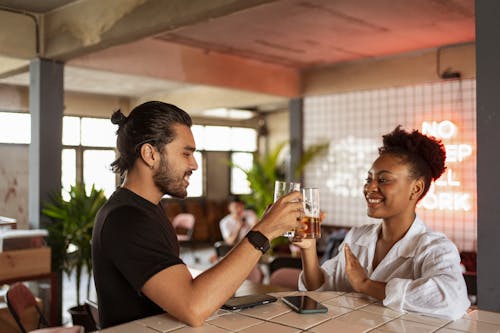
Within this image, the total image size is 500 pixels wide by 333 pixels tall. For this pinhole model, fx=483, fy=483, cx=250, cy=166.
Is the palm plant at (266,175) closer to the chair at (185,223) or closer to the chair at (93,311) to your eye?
the chair at (185,223)

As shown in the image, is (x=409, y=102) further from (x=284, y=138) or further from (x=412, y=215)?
(x=284, y=138)

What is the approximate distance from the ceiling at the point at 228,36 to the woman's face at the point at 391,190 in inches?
59.9

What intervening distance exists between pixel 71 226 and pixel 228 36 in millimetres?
2614

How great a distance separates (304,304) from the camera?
1689mm

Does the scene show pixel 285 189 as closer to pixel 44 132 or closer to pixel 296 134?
pixel 44 132

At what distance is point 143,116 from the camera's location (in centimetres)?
171

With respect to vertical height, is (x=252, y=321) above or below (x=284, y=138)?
below

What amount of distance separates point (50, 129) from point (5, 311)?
175 cm

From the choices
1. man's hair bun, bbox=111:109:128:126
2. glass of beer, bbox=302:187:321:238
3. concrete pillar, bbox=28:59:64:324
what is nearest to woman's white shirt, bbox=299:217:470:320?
glass of beer, bbox=302:187:321:238

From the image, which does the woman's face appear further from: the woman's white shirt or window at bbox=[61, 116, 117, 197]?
window at bbox=[61, 116, 117, 197]

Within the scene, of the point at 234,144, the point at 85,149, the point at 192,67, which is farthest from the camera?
the point at 234,144

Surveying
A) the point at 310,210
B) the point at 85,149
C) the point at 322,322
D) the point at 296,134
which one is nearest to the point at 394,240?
the point at 310,210

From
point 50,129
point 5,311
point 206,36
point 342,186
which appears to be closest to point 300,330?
point 5,311

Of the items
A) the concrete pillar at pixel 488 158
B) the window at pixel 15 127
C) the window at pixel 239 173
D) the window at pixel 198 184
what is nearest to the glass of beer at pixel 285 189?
the concrete pillar at pixel 488 158
